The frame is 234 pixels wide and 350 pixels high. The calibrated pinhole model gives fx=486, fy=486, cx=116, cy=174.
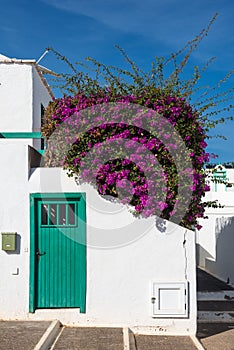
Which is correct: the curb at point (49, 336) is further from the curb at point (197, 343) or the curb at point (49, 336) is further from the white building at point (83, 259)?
the curb at point (197, 343)

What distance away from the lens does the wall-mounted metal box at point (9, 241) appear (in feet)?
26.4

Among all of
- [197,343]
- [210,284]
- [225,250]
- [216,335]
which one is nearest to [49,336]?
[197,343]

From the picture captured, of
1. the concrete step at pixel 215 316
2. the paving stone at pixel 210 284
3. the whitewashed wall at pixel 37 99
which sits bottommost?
the paving stone at pixel 210 284

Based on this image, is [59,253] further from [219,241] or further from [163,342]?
[219,241]

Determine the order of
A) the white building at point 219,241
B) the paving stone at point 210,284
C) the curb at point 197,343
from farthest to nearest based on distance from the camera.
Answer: the white building at point 219,241, the paving stone at point 210,284, the curb at point 197,343

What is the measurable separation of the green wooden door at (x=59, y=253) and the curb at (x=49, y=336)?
39 cm

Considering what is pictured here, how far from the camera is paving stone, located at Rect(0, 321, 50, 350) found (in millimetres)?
6703

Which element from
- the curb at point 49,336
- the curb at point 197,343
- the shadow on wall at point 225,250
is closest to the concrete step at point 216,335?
the curb at point 197,343

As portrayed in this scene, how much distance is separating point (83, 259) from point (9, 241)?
1.26 metres

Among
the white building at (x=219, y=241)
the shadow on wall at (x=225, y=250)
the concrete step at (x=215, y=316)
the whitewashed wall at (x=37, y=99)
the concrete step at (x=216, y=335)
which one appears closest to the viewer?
the concrete step at (x=216, y=335)

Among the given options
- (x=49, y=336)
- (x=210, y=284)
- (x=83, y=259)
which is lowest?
(x=210, y=284)

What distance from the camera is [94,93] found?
874cm

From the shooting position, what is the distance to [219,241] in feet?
59.6

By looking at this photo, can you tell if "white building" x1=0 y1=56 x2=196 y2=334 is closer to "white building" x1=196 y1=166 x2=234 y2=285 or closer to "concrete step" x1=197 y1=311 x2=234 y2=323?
"concrete step" x1=197 y1=311 x2=234 y2=323
